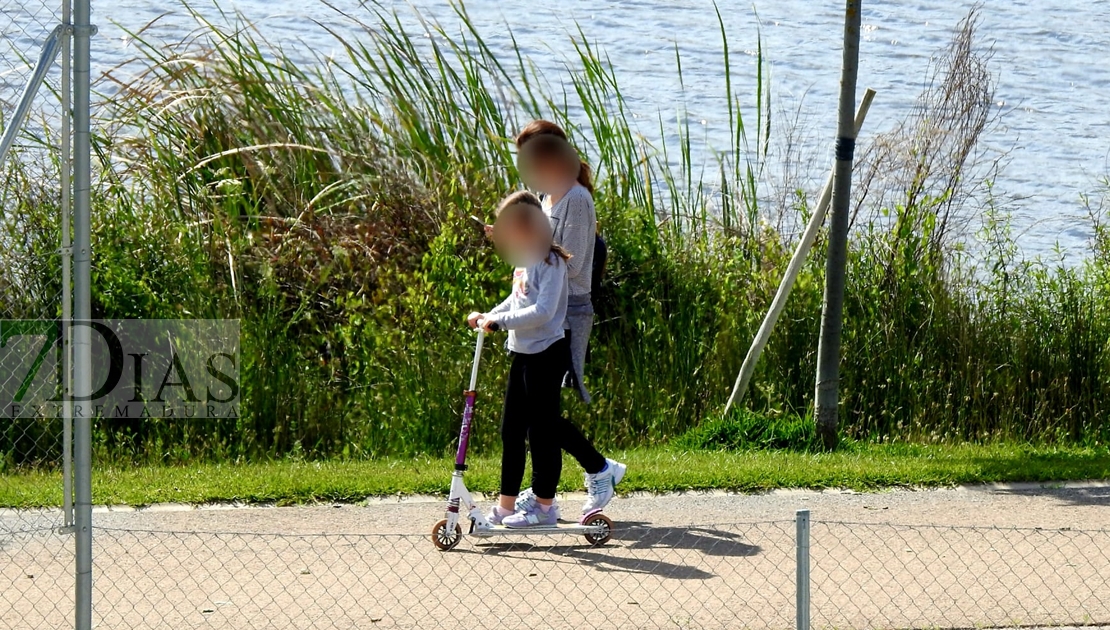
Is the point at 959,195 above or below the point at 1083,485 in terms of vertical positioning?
above

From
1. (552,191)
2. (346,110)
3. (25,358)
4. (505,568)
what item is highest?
(346,110)

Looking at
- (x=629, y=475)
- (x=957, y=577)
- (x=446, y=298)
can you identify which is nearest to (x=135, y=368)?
(x=446, y=298)

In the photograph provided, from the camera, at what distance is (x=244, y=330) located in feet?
26.9

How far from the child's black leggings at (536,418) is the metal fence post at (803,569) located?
1698mm

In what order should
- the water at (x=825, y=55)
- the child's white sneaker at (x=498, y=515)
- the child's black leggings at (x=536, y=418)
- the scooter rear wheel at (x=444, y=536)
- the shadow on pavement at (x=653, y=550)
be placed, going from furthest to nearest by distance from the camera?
the water at (x=825, y=55)
the child's white sneaker at (x=498, y=515)
the child's black leggings at (x=536, y=418)
the scooter rear wheel at (x=444, y=536)
the shadow on pavement at (x=653, y=550)

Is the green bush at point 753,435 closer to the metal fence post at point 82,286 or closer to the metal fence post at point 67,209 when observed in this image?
the metal fence post at point 67,209

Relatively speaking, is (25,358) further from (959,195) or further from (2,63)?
(959,195)

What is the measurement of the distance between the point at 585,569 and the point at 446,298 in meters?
3.02

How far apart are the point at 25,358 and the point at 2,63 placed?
15.3ft

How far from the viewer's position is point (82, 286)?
445cm

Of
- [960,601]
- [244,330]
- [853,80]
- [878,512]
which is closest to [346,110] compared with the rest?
[244,330]

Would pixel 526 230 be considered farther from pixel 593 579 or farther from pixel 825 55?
pixel 825 55

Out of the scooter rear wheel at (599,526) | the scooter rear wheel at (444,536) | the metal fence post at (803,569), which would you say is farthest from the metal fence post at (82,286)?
the metal fence post at (803,569)

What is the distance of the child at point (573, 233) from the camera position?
6.04m
